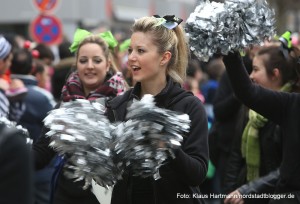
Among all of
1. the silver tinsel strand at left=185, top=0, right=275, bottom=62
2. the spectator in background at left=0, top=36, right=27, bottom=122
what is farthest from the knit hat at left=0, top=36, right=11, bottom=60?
the silver tinsel strand at left=185, top=0, right=275, bottom=62

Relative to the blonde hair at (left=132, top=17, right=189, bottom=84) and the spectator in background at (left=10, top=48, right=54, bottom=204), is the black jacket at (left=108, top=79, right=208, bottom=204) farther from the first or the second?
the spectator in background at (left=10, top=48, right=54, bottom=204)

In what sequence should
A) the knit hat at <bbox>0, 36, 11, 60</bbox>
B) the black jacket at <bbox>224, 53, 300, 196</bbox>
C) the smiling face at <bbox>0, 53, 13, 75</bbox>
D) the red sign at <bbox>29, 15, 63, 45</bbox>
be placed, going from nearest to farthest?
1. the black jacket at <bbox>224, 53, 300, 196</bbox>
2. the knit hat at <bbox>0, 36, 11, 60</bbox>
3. the smiling face at <bbox>0, 53, 13, 75</bbox>
4. the red sign at <bbox>29, 15, 63, 45</bbox>

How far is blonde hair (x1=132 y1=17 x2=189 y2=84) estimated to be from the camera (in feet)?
13.3

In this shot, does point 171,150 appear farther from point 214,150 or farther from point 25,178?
point 214,150

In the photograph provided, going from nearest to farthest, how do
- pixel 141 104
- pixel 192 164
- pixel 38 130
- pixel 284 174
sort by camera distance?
pixel 141 104 → pixel 192 164 → pixel 284 174 → pixel 38 130

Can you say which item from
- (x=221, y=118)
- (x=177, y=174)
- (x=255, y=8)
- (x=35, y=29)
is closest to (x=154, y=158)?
(x=177, y=174)

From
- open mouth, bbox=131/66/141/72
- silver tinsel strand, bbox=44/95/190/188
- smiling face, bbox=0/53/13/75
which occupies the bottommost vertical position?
silver tinsel strand, bbox=44/95/190/188

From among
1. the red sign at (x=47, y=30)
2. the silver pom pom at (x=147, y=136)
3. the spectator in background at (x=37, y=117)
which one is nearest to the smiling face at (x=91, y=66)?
the spectator in background at (x=37, y=117)

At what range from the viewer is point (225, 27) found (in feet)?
12.7

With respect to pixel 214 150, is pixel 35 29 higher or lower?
higher

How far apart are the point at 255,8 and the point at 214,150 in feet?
9.73

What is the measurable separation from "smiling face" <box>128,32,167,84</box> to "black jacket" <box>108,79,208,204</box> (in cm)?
12

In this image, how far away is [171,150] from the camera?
3.52 m

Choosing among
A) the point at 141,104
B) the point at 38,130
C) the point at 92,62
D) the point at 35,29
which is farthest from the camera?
the point at 35,29
